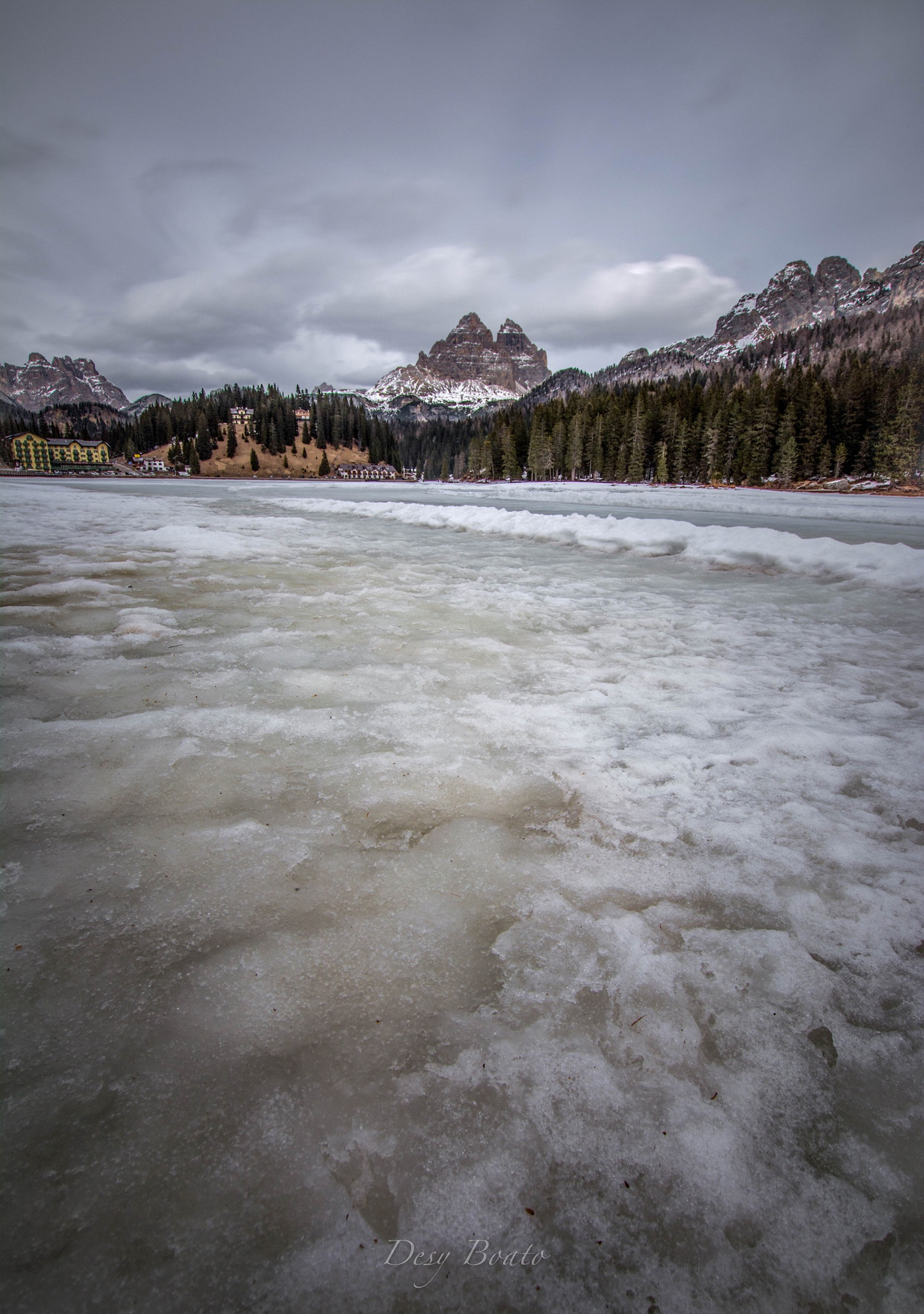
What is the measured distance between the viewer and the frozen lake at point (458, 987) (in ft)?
3.43

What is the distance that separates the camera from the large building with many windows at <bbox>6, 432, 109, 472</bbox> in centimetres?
10994

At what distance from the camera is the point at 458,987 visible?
5.02ft

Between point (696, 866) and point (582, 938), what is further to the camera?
point (696, 866)

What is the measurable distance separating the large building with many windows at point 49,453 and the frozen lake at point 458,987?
451 ft

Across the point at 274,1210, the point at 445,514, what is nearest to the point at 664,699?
the point at 274,1210

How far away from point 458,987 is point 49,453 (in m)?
148

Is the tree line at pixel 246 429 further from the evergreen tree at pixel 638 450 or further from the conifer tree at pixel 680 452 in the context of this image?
the conifer tree at pixel 680 452

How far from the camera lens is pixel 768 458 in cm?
5619

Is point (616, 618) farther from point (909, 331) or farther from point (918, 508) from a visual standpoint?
point (909, 331)

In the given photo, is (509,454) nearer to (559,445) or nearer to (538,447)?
(538,447)

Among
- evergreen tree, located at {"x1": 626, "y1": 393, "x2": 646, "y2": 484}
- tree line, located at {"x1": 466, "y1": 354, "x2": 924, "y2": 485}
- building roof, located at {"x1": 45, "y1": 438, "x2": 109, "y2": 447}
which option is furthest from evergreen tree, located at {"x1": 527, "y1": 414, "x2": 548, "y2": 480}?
building roof, located at {"x1": 45, "y1": 438, "x2": 109, "y2": 447}

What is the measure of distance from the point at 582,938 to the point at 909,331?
152495 mm

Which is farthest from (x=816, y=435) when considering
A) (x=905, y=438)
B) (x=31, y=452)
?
(x=31, y=452)

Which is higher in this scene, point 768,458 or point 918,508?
point 768,458
